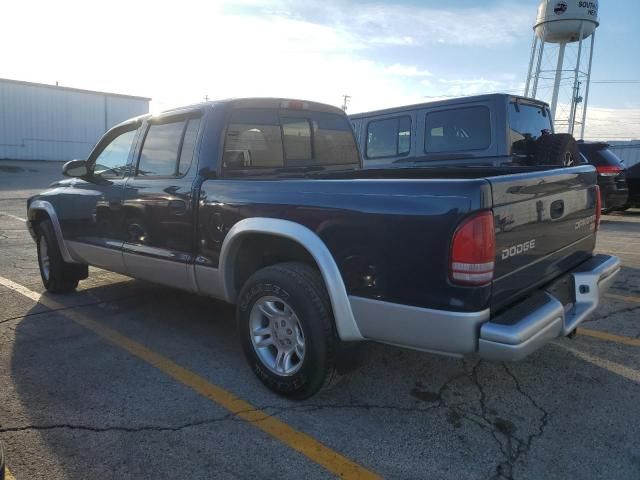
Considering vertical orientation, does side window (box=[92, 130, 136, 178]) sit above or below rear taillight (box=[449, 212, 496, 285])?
above

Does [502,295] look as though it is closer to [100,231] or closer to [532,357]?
[532,357]

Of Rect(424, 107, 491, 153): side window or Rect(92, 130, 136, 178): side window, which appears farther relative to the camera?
Rect(424, 107, 491, 153): side window

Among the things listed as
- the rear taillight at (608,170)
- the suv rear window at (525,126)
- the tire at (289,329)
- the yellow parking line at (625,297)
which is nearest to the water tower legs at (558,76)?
the rear taillight at (608,170)

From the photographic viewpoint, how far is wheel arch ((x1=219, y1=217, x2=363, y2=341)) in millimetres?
2768

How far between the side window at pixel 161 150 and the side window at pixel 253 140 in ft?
1.63

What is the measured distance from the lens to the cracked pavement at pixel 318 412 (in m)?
2.46

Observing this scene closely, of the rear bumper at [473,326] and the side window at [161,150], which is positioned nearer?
the rear bumper at [473,326]

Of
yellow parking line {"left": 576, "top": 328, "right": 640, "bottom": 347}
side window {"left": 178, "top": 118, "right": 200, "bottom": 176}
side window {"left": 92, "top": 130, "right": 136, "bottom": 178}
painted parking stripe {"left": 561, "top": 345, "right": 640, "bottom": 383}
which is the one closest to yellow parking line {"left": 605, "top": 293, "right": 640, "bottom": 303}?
yellow parking line {"left": 576, "top": 328, "right": 640, "bottom": 347}

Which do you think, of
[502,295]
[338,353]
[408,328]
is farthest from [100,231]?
A: [502,295]

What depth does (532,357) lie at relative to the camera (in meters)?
3.70

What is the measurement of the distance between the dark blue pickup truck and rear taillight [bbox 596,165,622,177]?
797cm

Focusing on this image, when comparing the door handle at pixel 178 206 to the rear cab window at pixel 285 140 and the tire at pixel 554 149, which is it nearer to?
the rear cab window at pixel 285 140

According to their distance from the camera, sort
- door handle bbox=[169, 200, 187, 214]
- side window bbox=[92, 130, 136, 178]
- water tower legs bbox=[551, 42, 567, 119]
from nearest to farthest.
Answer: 1. door handle bbox=[169, 200, 187, 214]
2. side window bbox=[92, 130, 136, 178]
3. water tower legs bbox=[551, 42, 567, 119]

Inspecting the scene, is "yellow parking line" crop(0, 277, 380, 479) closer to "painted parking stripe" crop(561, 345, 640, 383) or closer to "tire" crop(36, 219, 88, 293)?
"tire" crop(36, 219, 88, 293)
